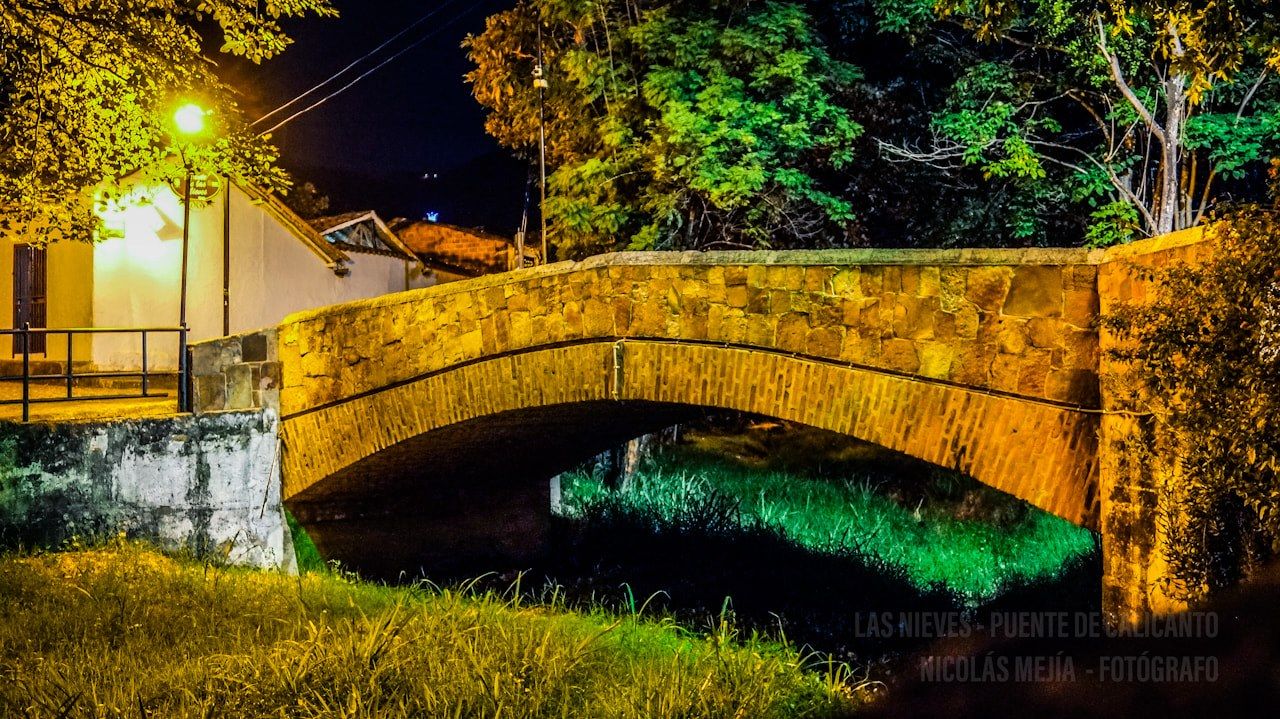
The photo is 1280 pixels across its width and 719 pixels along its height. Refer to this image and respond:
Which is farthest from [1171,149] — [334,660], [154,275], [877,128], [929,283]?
[154,275]

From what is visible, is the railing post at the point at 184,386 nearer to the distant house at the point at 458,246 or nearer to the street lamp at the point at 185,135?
the street lamp at the point at 185,135

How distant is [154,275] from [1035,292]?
13431 mm

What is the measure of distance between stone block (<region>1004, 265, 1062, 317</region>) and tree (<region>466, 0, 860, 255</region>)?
5804 millimetres

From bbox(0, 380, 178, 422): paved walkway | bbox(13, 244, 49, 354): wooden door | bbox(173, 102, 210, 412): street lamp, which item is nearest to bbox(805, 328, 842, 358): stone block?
bbox(173, 102, 210, 412): street lamp

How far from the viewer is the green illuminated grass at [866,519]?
1000 cm

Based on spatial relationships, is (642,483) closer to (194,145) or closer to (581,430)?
(581,430)

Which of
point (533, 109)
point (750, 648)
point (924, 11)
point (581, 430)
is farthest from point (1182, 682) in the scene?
point (533, 109)

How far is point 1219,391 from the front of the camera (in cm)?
421

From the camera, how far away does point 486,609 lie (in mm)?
6891

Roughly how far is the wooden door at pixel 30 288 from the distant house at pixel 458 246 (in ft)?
29.8

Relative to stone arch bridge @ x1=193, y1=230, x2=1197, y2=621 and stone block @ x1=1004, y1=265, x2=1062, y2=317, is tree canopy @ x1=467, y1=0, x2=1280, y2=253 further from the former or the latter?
stone block @ x1=1004, y1=265, x2=1062, y2=317

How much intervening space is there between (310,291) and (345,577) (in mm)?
9625

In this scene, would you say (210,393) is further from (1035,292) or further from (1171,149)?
(1171,149)

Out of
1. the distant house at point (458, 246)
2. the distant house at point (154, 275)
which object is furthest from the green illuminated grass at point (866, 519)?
the distant house at point (458, 246)
